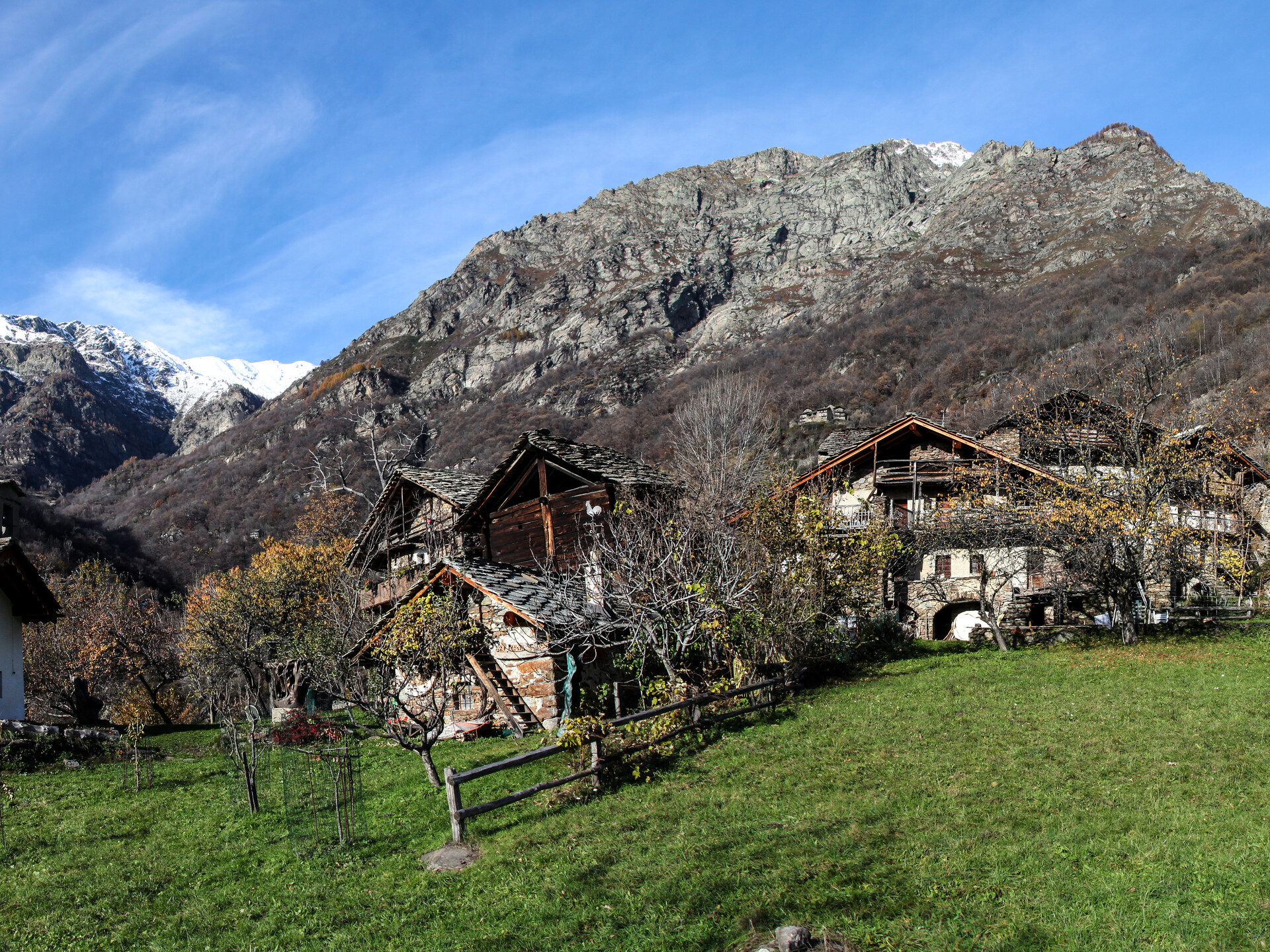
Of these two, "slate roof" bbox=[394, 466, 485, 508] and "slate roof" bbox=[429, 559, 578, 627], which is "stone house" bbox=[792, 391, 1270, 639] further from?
"slate roof" bbox=[394, 466, 485, 508]

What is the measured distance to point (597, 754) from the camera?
13.3 meters

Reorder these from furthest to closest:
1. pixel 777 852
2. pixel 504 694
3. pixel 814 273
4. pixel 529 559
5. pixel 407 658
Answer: pixel 814 273 → pixel 529 559 → pixel 504 694 → pixel 407 658 → pixel 777 852

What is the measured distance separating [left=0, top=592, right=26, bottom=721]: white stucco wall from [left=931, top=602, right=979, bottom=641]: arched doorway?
34.5 metres

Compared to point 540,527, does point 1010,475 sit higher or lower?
higher

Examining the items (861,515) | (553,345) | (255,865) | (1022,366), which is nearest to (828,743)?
(255,865)

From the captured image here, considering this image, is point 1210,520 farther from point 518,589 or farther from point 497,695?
point 497,695

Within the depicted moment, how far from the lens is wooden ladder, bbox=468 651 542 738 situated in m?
19.3

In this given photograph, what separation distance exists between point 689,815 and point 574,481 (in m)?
16.2

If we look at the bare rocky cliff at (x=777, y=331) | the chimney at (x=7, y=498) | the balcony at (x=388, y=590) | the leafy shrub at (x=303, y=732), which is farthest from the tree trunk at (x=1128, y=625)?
the bare rocky cliff at (x=777, y=331)

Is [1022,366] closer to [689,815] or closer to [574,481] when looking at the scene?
[574,481]

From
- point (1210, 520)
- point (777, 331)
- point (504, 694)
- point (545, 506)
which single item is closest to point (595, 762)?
point (504, 694)

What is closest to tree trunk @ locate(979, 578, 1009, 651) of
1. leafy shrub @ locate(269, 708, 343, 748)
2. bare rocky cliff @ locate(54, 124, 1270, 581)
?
leafy shrub @ locate(269, 708, 343, 748)

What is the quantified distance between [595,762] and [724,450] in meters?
26.2

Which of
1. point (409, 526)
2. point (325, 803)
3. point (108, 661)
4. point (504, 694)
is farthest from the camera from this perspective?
point (108, 661)
